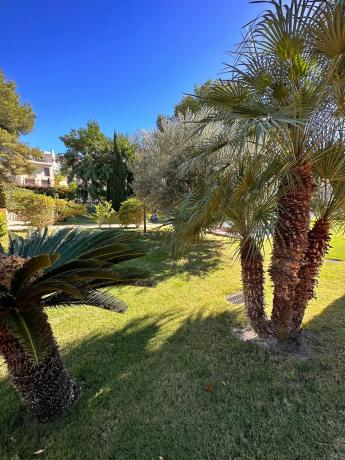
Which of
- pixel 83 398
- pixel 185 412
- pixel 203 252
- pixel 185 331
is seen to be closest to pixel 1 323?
pixel 83 398

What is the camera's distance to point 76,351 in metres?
4.07

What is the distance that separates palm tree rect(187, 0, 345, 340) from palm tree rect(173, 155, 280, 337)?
264 millimetres

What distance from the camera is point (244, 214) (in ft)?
11.1

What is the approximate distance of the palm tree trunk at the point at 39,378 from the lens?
2439 mm

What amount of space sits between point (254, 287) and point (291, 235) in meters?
1.10

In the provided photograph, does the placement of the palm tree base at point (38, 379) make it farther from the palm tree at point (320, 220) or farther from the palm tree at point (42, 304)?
the palm tree at point (320, 220)

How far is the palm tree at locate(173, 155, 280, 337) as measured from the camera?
3164 mm

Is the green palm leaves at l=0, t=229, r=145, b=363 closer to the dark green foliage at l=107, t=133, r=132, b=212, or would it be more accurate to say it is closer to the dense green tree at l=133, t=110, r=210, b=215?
the dense green tree at l=133, t=110, r=210, b=215

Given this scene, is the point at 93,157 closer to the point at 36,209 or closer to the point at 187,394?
the point at 36,209

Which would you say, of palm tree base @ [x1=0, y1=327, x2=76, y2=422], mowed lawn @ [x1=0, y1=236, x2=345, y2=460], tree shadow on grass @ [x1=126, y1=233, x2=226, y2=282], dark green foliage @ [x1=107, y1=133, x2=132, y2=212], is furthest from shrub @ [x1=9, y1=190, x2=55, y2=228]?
dark green foliage @ [x1=107, y1=133, x2=132, y2=212]

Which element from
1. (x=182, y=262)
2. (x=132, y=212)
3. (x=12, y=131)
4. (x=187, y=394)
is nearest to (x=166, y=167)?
(x=182, y=262)

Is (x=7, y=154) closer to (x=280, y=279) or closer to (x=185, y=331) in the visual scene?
(x=185, y=331)

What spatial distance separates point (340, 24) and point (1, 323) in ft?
14.4

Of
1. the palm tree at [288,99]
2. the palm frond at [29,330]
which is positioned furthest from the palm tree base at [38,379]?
the palm tree at [288,99]
